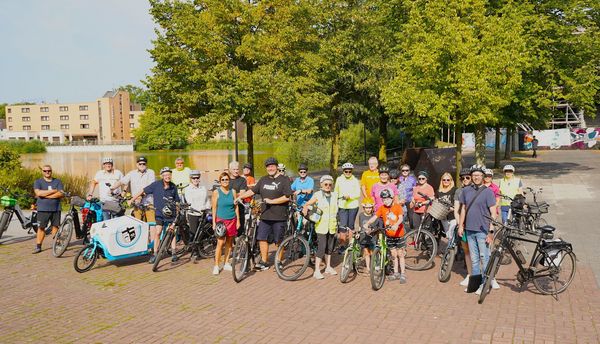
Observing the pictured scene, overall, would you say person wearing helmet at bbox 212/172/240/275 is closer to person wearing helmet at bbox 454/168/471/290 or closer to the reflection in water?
person wearing helmet at bbox 454/168/471/290

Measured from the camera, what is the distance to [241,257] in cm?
821

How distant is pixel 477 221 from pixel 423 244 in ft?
6.06

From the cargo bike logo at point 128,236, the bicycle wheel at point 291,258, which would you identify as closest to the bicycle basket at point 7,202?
the cargo bike logo at point 128,236

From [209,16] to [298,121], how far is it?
4785 mm

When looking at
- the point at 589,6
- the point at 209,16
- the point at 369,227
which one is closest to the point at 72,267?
the point at 369,227

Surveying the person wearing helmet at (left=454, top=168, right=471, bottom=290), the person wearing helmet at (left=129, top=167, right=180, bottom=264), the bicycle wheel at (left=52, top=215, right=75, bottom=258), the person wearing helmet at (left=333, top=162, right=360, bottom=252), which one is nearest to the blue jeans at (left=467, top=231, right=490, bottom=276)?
the person wearing helmet at (left=454, top=168, right=471, bottom=290)

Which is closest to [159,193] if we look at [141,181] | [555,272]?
[141,181]

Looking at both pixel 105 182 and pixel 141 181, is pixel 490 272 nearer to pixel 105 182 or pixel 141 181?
pixel 141 181

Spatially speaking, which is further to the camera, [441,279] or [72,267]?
[72,267]

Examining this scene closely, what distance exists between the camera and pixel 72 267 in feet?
29.5

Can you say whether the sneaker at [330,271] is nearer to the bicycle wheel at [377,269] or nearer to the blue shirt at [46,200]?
the bicycle wheel at [377,269]

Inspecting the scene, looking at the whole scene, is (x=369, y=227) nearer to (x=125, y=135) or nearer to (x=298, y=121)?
(x=298, y=121)

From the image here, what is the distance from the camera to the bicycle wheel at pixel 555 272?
713 centimetres

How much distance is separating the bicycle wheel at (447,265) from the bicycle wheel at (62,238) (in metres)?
6.80
